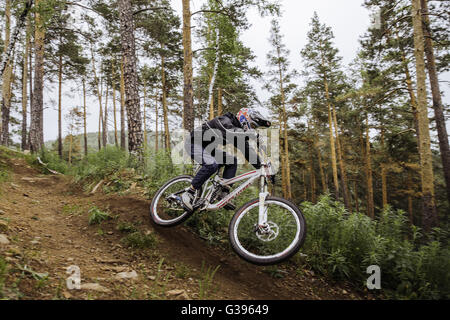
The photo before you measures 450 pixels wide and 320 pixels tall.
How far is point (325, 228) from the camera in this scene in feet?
15.6

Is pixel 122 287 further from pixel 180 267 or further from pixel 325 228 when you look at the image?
pixel 325 228

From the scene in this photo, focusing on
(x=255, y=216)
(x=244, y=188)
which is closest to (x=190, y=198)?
(x=244, y=188)

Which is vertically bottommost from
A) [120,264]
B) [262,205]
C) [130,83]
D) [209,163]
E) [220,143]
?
[120,264]

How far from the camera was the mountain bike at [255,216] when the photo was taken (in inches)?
136

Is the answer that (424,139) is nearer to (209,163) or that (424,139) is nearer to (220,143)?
(220,143)

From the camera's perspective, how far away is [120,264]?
348 centimetres

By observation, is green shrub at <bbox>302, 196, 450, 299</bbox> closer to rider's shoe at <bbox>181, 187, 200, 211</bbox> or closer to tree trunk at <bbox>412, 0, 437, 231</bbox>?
rider's shoe at <bbox>181, 187, 200, 211</bbox>

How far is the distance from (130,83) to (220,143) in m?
4.55

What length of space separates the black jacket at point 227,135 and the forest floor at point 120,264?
5.91ft

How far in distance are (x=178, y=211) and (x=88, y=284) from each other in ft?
7.45

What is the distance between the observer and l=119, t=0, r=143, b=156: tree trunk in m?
7.26

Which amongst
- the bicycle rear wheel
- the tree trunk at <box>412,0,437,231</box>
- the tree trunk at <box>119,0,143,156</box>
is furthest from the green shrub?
the tree trunk at <box>119,0,143,156</box>
